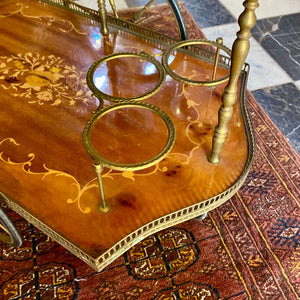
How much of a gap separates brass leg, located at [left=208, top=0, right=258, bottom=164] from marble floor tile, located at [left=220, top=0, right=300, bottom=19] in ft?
4.80

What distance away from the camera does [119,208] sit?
86cm

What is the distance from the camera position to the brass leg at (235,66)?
26.1 inches

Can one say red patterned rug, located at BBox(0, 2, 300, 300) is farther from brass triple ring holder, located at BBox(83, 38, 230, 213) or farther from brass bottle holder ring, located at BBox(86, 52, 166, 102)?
brass bottle holder ring, located at BBox(86, 52, 166, 102)

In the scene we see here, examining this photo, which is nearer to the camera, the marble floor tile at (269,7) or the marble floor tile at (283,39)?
the marble floor tile at (283,39)

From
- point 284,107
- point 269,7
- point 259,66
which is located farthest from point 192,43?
point 269,7

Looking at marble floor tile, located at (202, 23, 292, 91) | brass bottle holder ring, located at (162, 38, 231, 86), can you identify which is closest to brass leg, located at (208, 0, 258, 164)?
brass bottle holder ring, located at (162, 38, 231, 86)

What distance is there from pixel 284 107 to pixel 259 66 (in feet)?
1.01

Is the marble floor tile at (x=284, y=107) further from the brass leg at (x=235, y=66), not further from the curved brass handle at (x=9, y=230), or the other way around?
the curved brass handle at (x=9, y=230)

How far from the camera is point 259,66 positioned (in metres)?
1.76

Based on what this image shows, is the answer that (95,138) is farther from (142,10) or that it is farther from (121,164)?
(142,10)

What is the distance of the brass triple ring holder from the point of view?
0.82 metres

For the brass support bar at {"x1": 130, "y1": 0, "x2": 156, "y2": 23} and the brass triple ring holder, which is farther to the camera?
the brass support bar at {"x1": 130, "y1": 0, "x2": 156, "y2": 23}

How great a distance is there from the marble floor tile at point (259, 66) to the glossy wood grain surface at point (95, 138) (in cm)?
59

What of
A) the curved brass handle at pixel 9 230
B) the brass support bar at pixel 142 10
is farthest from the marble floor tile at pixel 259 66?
the curved brass handle at pixel 9 230
